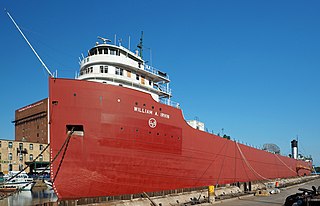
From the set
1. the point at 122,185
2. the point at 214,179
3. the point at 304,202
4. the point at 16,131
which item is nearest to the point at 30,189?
the point at 214,179

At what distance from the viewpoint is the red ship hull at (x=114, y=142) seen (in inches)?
540

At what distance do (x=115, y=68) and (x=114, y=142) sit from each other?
17.0 ft

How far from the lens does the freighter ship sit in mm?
13773

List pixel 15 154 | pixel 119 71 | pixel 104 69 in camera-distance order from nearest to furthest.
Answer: pixel 104 69, pixel 119 71, pixel 15 154

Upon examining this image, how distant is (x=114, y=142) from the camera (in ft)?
48.0

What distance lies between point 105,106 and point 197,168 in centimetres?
909

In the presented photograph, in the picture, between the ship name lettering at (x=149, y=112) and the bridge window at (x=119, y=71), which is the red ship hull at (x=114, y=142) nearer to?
the ship name lettering at (x=149, y=112)

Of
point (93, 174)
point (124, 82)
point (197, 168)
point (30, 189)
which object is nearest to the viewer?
point (93, 174)

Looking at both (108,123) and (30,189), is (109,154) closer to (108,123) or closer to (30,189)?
(108,123)

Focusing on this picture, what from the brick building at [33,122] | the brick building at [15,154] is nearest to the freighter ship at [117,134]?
the brick building at [15,154]

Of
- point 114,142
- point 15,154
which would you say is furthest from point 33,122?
point 114,142

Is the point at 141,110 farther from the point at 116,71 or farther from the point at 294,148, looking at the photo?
the point at 294,148

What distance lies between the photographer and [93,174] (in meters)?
13.9

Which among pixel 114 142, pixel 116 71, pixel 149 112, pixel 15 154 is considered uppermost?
pixel 116 71
